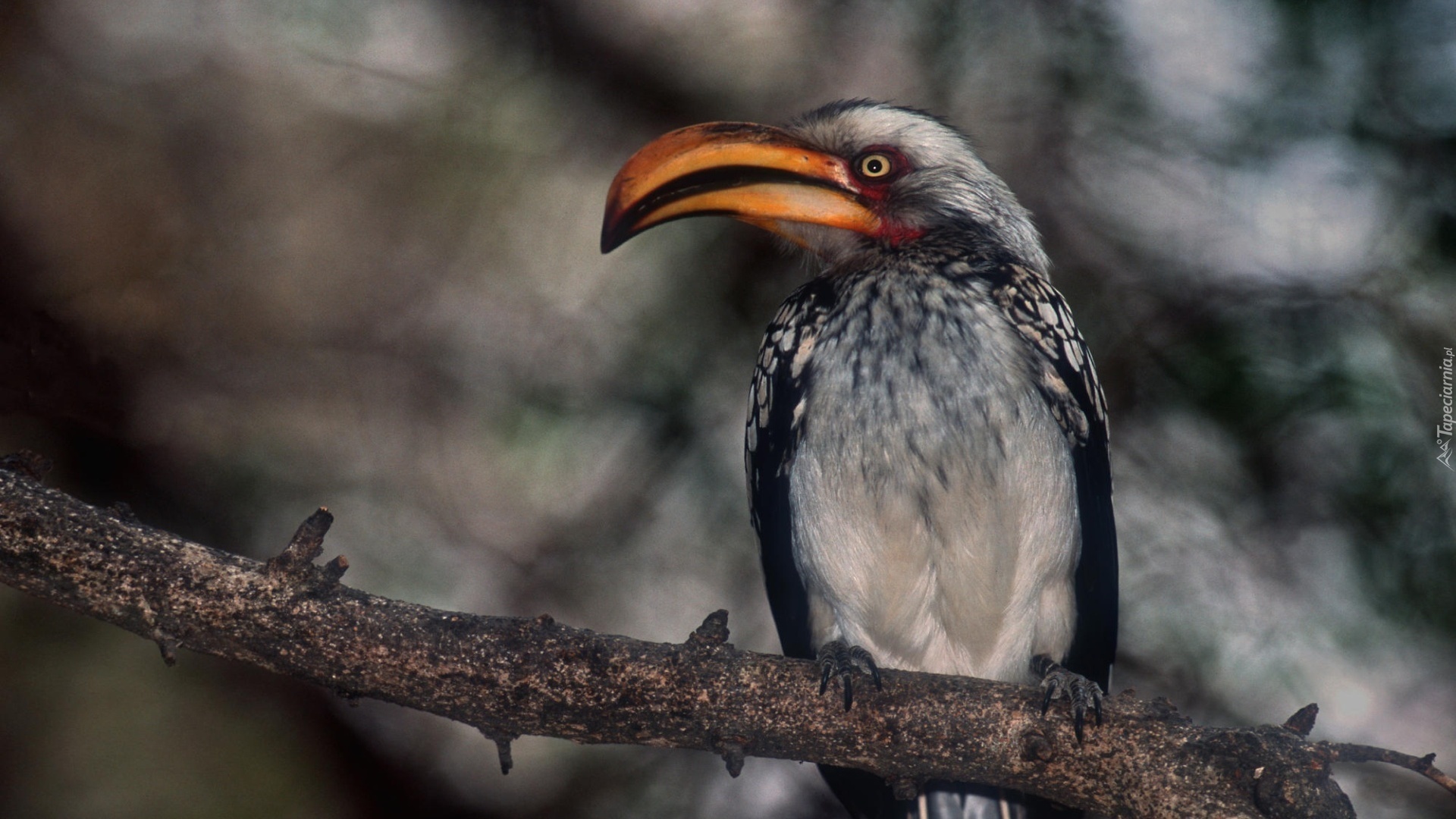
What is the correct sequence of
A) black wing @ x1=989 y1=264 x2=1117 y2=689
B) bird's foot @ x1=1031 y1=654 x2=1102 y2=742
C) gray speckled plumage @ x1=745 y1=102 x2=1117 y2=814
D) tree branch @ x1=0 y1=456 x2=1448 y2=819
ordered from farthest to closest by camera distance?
black wing @ x1=989 y1=264 x2=1117 y2=689
gray speckled plumage @ x1=745 y1=102 x2=1117 y2=814
bird's foot @ x1=1031 y1=654 x2=1102 y2=742
tree branch @ x1=0 y1=456 x2=1448 y2=819

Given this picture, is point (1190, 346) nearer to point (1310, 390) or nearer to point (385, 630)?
point (1310, 390)

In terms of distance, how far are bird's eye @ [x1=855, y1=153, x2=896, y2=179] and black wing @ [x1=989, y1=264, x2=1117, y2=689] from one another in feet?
1.89

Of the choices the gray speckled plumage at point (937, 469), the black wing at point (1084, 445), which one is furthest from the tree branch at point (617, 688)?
the black wing at point (1084, 445)

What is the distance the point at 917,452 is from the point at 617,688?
103 cm

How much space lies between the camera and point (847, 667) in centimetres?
250

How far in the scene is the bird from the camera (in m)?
2.97

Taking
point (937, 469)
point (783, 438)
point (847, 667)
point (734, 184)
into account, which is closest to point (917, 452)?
point (937, 469)

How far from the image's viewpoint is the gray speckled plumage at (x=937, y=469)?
2967 mm

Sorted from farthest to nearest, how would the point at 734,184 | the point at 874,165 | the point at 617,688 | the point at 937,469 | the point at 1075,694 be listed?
the point at 874,165, the point at 734,184, the point at 937,469, the point at 1075,694, the point at 617,688

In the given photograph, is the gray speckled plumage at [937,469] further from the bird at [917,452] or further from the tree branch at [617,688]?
the tree branch at [617,688]

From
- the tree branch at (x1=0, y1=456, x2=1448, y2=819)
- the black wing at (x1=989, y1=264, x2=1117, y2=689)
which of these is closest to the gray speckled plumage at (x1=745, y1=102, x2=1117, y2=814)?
the black wing at (x1=989, y1=264, x2=1117, y2=689)

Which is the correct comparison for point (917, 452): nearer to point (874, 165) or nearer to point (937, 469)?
point (937, 469)

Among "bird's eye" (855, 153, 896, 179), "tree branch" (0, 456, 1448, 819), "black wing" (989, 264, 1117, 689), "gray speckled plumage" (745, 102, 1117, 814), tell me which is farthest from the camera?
"bird's eye" (855, 153, 896, 179)

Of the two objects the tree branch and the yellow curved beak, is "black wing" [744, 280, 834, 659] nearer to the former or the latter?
the yellow curved beak
